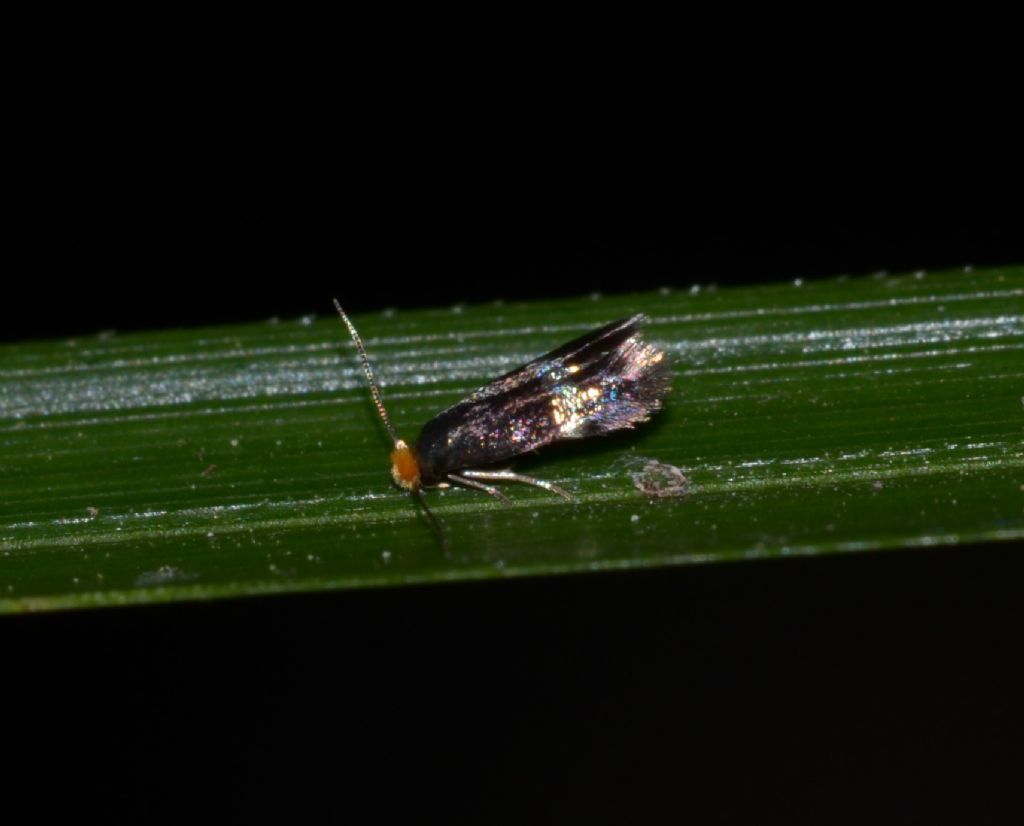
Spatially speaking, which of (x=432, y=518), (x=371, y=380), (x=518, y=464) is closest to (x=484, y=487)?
(x=518, y=464)

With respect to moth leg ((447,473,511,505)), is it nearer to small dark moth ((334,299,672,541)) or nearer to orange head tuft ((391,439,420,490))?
small dark moth ((334,299,672,541))

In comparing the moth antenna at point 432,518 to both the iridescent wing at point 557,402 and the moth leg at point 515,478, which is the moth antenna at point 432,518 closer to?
the iridescent wing at point 557,402

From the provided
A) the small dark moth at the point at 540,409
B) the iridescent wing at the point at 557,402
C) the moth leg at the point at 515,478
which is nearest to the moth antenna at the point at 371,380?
the small dark moth at the point at 540,409

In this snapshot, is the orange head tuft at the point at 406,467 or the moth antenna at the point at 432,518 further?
the orange head tuft at the point at 406,467

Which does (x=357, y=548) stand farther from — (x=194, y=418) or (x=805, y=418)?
(x=805, y=418)

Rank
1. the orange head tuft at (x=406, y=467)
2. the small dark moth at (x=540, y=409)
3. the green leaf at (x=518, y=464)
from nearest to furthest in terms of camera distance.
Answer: the green leaf at (x=518, y=464)
the orange head tuft at (x=406, y=467)
the small dark moth at (x=540, y=409)

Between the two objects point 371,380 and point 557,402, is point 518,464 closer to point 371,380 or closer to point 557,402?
point 557,402

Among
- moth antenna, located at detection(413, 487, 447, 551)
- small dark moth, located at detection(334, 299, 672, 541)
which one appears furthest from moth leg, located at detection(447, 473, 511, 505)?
moth antenna, located at detection(413, 487, 447, 551)
